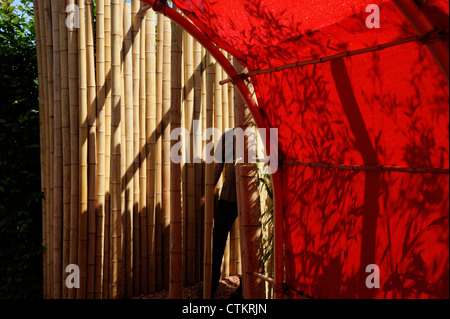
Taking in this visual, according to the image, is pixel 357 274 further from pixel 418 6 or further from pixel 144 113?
pixel 144 113

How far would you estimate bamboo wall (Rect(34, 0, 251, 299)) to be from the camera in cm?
285

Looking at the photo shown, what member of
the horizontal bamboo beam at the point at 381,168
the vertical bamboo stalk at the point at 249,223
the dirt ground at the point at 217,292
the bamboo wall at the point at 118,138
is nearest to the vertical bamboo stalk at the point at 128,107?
the bamboo wall at the point at 118,138

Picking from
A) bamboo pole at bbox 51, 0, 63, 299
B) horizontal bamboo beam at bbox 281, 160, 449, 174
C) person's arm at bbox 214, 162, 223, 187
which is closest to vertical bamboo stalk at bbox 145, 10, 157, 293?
person's arm at bbox 214, 162, 223, 187

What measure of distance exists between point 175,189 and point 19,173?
1903mm

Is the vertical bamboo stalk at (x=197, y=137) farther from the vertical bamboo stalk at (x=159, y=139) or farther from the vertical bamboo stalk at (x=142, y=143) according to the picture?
the vertical bamboo stalk at (x=142, y=143)

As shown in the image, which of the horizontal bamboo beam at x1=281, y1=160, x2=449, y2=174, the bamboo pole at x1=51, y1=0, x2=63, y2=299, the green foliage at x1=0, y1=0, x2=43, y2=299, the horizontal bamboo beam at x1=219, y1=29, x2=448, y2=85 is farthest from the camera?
the green foliage at x1=0, y1=0, x2=43, y2=299

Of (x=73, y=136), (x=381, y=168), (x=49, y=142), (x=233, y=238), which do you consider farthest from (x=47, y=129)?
(x=381, y=168)

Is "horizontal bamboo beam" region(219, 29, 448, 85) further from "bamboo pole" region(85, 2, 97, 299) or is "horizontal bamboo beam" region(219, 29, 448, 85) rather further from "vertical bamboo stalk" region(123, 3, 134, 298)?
"bamboo pole" region(85, 2, 97, 299)

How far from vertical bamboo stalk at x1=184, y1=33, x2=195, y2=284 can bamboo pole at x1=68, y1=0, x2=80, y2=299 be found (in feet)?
2.31

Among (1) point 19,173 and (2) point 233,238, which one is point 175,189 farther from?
(1) point 19,173

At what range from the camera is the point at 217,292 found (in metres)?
2.91

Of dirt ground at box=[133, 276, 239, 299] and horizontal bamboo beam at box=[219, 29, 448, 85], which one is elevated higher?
horizontal bamboo beam at box=[219, 29, 448, 85]

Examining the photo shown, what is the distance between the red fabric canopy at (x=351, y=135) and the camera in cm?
98

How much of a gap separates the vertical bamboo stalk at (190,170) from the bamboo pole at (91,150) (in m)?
0.59
